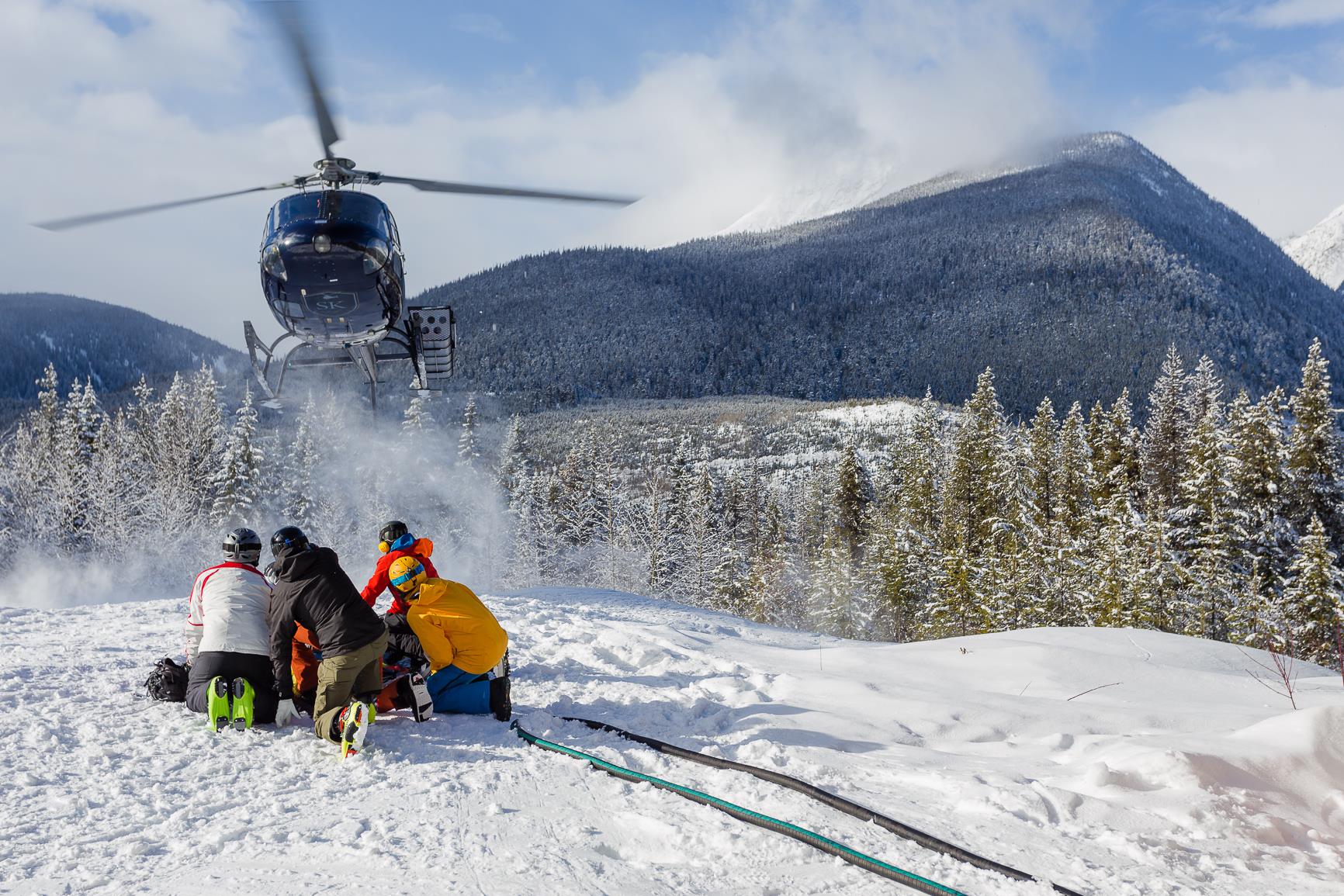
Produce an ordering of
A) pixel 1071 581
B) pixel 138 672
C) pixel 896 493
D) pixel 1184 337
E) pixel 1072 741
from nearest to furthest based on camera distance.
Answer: pixel 1072 741 → pixel 138 672 → pixel 1071 581 → pixel 896 493 → pixel 1184 337

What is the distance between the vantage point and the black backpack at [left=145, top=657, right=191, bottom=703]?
237 inches

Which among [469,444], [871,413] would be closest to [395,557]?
[469,444]

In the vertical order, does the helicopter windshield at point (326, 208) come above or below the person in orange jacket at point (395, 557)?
above

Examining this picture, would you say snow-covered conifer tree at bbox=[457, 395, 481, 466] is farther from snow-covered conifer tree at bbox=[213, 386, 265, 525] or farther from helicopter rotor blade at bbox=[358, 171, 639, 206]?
helicopter rotor blade at bbox=[358, 171, 639, 206]

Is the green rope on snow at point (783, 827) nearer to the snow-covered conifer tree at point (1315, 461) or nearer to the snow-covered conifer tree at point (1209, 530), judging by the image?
the snow-covered conifer tree at point (1209, 530)

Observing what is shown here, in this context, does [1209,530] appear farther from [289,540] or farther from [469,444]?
[469,444]

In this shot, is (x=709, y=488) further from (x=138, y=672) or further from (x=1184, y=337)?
(x=1184, y=337)

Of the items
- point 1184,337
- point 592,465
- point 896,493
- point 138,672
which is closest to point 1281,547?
point 896,493

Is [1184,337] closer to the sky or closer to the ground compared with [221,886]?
closer to the sky

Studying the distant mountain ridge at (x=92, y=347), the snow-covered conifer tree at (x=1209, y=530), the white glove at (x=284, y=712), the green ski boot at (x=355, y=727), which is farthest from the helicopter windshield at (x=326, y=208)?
the distant mountain ridge at (x=92, y=347)

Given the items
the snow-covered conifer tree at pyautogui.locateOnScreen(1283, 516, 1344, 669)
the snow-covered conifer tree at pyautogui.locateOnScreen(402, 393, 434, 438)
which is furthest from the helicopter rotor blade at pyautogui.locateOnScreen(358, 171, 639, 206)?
the snow-covered conifer tree at pyautogui.locateOnScreen(402, 393, 434, 438)

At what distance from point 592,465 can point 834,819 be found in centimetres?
5275

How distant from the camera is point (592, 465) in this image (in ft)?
186

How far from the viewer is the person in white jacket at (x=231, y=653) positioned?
215 inches
